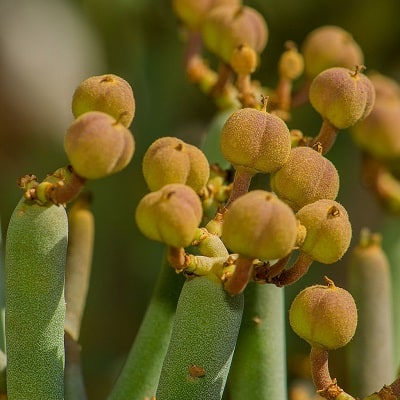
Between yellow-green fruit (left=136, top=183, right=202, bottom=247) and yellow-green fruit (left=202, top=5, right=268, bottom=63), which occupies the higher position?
yellow-green fruit (left=202, top=5, right=268, bottom=63)

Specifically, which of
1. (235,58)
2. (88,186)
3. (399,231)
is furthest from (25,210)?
(88,186)

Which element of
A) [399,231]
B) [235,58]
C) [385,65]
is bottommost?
[399,231]

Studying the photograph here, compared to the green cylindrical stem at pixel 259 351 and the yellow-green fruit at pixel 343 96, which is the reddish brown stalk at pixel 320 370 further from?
the yellow-green fruit at pixel 343 96

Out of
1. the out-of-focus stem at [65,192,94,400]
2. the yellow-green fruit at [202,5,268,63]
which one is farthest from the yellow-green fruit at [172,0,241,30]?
the out-of-focus stem at [65,192,94,400]

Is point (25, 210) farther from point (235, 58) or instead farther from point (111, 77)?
point (235, 58)

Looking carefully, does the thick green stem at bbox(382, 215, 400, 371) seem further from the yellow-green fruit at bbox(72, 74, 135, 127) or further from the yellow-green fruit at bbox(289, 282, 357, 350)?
the yellow-green fruit at bbox(72, 74, 135, 127)
